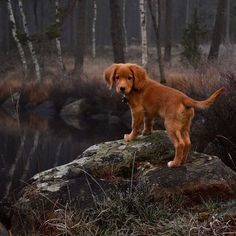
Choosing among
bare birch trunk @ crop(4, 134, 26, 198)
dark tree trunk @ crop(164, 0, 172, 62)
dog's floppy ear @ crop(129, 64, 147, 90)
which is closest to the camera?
dog's floppy ear @ crop(129, 64, 147, 90)

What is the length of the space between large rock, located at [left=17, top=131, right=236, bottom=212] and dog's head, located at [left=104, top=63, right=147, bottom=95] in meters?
0.81

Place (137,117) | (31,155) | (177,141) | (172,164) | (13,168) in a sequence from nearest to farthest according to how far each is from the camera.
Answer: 1. (177,141)
2. (172,164)
3. (137,117)
4. (13,168)
5. (31,155)

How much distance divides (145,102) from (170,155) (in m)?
0.69

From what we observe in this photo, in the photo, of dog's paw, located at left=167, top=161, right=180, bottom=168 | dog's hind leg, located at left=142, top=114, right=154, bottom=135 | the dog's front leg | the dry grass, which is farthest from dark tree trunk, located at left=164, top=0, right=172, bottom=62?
the dry grass

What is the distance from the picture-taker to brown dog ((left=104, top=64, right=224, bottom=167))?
572cm

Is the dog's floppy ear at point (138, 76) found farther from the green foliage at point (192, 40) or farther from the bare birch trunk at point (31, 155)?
the green foliage at point (192, 40)

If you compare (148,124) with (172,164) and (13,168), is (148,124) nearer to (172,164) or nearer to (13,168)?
(172,164)

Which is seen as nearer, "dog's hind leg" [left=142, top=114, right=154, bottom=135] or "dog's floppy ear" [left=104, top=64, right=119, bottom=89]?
"dog's floppy ear" [left=104, top=64, right=119, bottom=89]

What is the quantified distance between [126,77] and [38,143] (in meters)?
8.45

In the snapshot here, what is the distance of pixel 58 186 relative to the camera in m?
6.05

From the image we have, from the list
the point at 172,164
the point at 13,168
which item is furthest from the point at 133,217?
the point at 13,168

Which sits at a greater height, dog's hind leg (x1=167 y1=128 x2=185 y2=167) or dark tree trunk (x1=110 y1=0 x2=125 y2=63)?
dog's hind leg (x1=167 y1=128 x2=185 y2=167)

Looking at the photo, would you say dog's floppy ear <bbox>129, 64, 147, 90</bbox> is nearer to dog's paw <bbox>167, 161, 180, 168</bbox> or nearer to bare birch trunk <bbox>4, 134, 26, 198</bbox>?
dog's paw <bbox>167, 161, 180, 168</bbox>

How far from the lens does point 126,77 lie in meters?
5.92
